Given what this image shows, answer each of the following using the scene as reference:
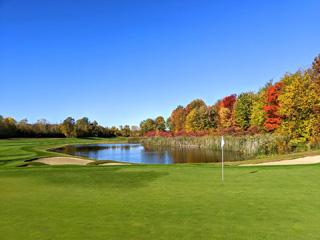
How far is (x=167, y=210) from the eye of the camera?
601 cm

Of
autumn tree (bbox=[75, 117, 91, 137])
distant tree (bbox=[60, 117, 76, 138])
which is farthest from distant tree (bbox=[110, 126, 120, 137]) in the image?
distant tree (bbox=[60, 117, 76, 138])

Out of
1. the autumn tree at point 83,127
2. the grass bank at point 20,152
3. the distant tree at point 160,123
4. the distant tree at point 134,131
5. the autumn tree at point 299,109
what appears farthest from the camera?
the distant tree at point 134,131

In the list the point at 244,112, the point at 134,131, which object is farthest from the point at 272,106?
the point at 134,131

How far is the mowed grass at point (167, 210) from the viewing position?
4527mm

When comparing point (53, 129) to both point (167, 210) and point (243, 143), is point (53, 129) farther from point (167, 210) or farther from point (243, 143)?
point (167, 210)

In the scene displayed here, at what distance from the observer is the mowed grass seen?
4527mm

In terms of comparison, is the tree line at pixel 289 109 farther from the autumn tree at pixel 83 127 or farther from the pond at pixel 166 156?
the autumn tree at pixel 83 127

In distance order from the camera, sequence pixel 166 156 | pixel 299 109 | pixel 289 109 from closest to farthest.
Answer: pixel 289 109 < pixel 299 109 < pixel 166 156

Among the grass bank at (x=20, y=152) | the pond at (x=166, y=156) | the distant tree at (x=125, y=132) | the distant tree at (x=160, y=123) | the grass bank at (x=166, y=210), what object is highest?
the distant tree at (x=160, y=123)

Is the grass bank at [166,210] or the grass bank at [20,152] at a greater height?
the grass bank at [166,210]

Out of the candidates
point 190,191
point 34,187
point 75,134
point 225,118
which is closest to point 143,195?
point 190,191

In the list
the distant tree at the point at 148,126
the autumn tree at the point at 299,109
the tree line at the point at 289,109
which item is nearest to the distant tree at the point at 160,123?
the distant tree at the point at 148,126

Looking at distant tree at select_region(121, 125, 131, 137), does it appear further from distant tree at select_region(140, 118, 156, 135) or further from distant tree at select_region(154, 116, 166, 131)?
distant tree at select_region(154, 116, 166, 131)

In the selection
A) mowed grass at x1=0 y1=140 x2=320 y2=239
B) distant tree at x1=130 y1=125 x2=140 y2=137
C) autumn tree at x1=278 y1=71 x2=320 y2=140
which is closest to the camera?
mowed grass at x1=0 y1=140 x2=320 y2=239
